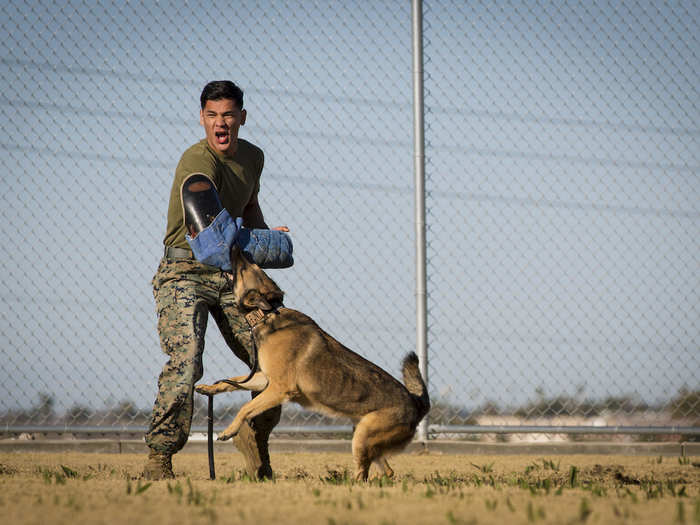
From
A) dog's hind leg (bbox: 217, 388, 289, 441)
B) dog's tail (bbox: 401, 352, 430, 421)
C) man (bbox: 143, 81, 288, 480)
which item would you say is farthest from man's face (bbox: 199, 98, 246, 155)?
dog's tail (bbox: 401, 352, 430, 421)

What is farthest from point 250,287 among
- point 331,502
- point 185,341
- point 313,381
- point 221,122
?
point 331,502

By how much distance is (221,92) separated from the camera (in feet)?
14.8

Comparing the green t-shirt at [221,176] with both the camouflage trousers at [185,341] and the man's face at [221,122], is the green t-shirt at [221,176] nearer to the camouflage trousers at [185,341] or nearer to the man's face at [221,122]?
the man's face at [221,122]

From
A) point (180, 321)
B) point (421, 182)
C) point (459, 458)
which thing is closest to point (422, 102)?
point (421, 182)

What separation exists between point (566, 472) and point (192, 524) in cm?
348

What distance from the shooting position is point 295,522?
2635 mm

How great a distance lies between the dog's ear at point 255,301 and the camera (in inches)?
170

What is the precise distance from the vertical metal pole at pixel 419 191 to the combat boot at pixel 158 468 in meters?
2.48

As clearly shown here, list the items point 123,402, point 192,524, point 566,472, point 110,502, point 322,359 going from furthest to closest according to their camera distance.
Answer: point 123,402
point 566,472
point 322,359
point 110,502
point 192,524

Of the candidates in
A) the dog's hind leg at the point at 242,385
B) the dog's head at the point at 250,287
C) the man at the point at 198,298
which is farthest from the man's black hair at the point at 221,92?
the dog's hind leg at the point at 242,385

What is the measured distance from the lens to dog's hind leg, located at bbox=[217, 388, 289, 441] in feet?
13.7

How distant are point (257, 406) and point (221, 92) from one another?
5.47 feet

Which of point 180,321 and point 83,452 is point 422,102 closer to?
point 180,321

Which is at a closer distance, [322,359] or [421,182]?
[322,359]
